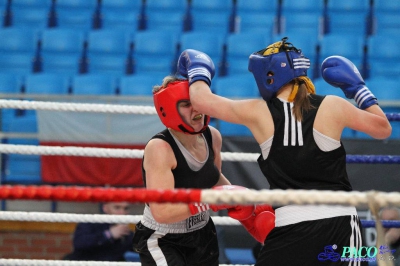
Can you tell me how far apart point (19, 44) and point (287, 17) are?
285 centimetres

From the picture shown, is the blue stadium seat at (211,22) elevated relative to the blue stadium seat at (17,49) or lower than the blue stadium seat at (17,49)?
elevated

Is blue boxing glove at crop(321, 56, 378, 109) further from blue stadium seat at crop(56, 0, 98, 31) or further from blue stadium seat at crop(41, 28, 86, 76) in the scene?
blue stadium seat at crop(56, 0, 98, 31)

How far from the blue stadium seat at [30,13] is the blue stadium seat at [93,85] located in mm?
1331

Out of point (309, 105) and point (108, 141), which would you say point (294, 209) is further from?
point (108, 141)

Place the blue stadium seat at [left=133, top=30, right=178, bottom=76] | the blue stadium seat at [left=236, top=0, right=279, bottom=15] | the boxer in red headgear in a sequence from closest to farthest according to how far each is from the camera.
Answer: the boxer in red headgear → the blue stadium seat at [left=133, top=30, right=178, bottom=76] → the blue stadium seat at [left=236, top=0, right=279, bottom=15]

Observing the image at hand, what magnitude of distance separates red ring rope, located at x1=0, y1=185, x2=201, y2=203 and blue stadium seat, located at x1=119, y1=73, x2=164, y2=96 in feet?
14.4

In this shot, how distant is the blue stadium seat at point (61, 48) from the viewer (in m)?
6.55

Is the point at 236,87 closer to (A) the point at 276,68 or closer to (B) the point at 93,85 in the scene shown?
(B) the point at 93,85

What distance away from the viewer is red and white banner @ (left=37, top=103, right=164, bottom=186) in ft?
14.6

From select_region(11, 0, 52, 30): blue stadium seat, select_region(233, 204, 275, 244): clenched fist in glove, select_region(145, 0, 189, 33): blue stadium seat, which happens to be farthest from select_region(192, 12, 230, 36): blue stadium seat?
select_region(233, 204, 275, 244): clenched fist in glove

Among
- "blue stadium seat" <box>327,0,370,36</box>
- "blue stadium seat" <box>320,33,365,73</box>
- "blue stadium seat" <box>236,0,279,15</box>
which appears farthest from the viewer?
"blue stadium seat" <box>236,0,279,15</box>

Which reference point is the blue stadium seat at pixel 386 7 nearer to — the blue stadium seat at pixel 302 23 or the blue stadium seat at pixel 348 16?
the blue stadium seat at pixel 348 16

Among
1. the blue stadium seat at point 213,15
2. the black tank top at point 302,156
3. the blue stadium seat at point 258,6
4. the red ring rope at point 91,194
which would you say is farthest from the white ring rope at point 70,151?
the blue stadium seat at point 258,6

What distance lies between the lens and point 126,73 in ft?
21.1
